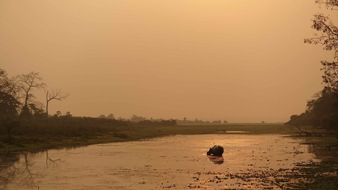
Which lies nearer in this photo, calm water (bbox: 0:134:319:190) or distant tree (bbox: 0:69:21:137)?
calm water (bbox: 0:134:319:190)

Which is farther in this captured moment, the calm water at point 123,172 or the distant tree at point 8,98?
the distant tree at point 8,98

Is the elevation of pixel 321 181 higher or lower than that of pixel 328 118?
lower

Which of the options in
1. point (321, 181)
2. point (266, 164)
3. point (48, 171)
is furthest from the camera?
point (266, 164)

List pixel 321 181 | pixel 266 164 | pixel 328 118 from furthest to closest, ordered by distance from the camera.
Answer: pixel 328 118 → pixel 266 164 → pixel 321 181

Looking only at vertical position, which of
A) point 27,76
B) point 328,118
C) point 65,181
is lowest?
point 65,181

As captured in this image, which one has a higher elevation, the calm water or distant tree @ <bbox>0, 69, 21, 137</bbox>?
distant tree @ <bbox>0, 69, 21, 137</bbox>

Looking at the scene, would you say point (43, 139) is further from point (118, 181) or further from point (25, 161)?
point (118, 181)

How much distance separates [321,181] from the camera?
26594mm

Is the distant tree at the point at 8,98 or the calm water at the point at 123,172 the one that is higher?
the distant tree at the point at 8,98

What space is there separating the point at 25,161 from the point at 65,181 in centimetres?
1494

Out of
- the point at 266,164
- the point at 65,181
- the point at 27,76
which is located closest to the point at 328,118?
the point at 266,164

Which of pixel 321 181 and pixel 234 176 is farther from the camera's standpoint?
pixel 234 176

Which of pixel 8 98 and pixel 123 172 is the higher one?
pixel 8 98

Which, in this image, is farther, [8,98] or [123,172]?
[8,98]
